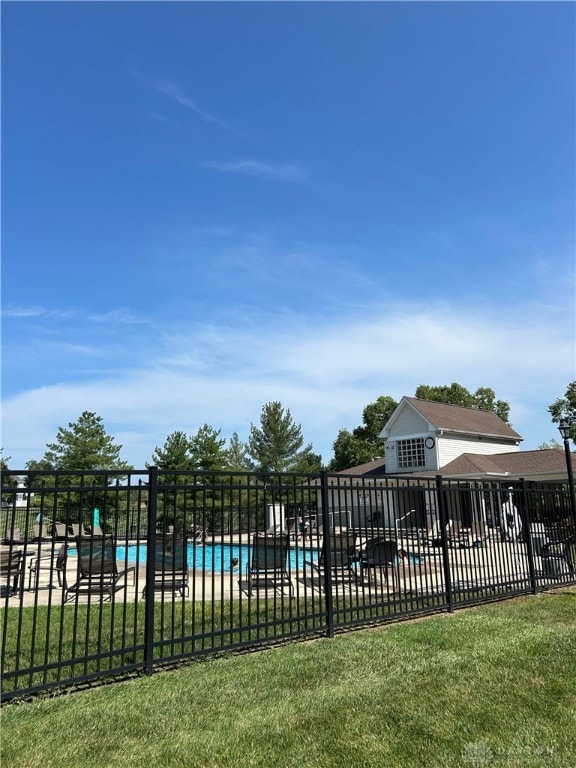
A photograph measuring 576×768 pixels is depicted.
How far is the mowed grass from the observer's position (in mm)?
3678

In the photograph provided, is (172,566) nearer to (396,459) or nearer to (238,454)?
(396,459)

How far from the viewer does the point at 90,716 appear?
173 inches

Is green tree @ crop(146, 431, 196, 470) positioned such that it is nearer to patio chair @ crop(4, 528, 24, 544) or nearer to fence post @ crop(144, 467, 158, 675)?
patio chair @ crop(4, 528, 24, 544)

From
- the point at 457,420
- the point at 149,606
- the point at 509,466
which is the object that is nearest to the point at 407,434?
the point at 457,420

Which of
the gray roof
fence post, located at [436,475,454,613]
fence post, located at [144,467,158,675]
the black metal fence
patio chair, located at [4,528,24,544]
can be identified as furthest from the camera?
the gray roof

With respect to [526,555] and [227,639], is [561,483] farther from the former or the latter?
[227,639]

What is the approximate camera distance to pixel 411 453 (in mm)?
33844

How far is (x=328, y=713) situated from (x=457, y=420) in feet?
107

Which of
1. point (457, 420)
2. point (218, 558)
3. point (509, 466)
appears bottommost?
point (218, 558)

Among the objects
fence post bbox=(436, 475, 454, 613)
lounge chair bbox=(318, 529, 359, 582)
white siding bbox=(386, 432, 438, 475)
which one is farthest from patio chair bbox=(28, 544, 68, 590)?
white siding bbox=(386, 432, 438, 475)

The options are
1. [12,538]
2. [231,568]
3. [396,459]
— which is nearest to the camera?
[12,538]

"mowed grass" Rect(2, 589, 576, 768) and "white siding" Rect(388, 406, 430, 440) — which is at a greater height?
"white siding" Rect(388, 406, 430, 440)

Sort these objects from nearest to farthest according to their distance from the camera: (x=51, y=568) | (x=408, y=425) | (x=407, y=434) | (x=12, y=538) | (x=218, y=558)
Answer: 1. (x=51, y=568)
2. (x=12, y=538)
3. (x=218, y=558)
4. (x=407, y=434)
5. (x=408, y=425)

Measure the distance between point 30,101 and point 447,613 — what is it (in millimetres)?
11336
